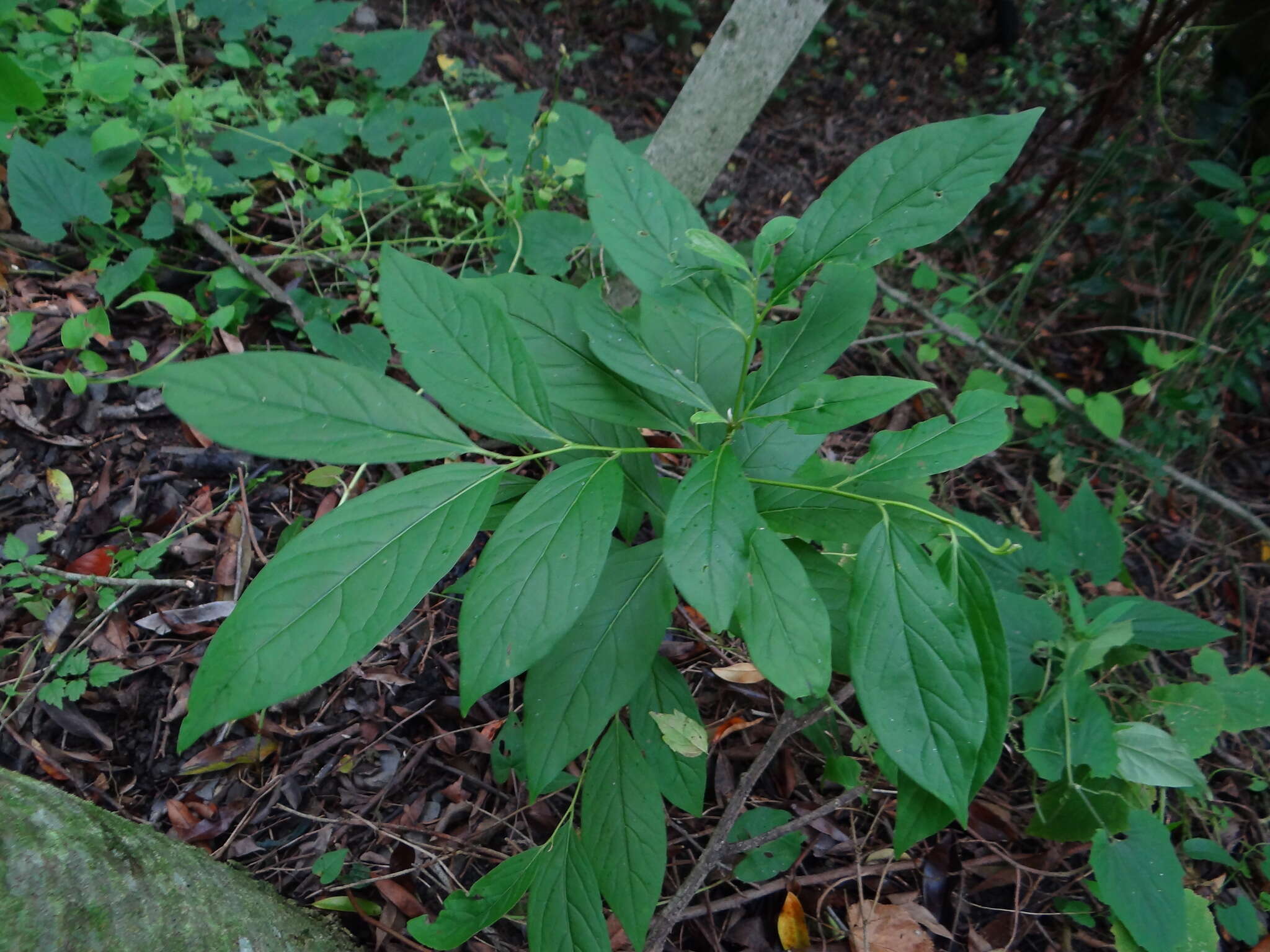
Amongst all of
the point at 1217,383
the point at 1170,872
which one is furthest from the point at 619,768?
the point at 1217,383

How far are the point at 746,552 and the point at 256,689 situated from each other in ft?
1.90

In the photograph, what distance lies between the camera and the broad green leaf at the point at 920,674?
0.89 metres

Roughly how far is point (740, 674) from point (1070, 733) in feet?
2.18

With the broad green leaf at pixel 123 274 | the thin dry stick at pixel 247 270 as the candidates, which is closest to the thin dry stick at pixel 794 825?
the thin dry stick at pixel 247 270

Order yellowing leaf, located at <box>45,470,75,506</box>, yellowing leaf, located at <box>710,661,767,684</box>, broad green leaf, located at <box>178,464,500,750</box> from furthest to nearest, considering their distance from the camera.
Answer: yellowing leaf, located at <box>45,470,75,506</box> < yellowing leaf, located at <box>710,661,767,684</box> < broad green leaf, located at <box>178,464,500,750</box>

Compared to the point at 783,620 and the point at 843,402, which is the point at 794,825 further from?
the point at 843,402

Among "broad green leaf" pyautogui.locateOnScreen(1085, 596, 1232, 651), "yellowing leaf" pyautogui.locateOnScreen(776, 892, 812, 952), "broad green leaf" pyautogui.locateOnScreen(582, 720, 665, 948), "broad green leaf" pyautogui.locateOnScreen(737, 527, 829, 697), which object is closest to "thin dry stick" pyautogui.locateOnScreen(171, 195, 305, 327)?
"broad green leaf" pyautogui.locateOnScreen(582, 720, 665, 948)

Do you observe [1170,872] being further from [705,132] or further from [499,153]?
[499,153]

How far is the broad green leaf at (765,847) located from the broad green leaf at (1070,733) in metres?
0.50

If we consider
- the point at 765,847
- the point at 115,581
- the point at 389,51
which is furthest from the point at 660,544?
the point at 389,51

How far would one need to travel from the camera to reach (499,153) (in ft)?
7.24

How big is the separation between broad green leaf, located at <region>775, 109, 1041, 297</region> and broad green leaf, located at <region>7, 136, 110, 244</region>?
6.58 feet

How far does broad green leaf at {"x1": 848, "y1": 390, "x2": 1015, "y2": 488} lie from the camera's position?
101 centimetres

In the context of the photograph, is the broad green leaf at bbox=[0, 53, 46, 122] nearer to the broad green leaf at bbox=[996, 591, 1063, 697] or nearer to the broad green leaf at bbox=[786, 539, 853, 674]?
the broad green leaf at bbox=[786, 539, 853, 674]
